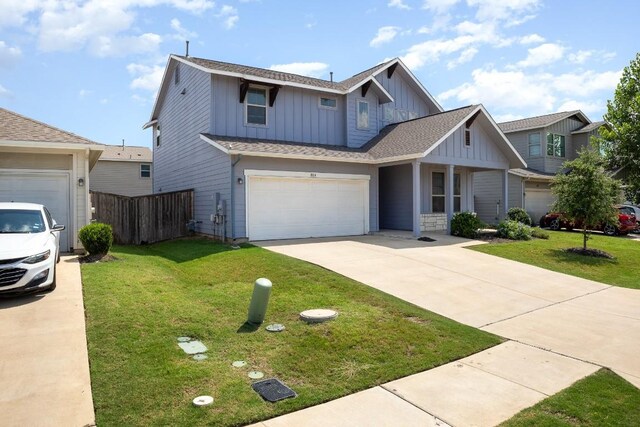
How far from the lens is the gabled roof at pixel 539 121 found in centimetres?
2653

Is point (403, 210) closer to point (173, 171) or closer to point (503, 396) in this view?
point (173, 171)

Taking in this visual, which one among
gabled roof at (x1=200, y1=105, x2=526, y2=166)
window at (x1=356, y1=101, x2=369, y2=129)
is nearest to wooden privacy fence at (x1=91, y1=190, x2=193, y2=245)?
gabled roof at (x1=200, y1=105, x2=526, y2=166)

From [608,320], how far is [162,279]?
847cm

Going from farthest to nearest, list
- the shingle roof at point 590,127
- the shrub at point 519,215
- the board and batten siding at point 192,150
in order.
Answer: the shingle roof at point 590,127, the shrub at point 519,215, the board and batten siding at point 192,150

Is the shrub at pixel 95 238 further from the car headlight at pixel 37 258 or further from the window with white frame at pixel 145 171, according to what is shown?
the window with white frame at pixel 145 171

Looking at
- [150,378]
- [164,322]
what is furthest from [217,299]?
[150,378]

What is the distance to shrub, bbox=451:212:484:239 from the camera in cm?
1620

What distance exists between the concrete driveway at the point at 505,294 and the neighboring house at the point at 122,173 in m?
21.0

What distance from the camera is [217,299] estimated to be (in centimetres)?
752

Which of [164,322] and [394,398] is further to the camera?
[164,322]

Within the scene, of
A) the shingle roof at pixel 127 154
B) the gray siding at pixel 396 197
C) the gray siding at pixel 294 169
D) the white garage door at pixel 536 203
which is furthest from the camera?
the shingle roof at pixel 127 154

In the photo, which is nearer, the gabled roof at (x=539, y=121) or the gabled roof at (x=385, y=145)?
the gabled roof at (x=385, y=145)

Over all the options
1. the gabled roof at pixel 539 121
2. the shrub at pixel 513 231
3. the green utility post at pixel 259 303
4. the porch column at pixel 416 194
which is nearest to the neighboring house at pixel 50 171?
the green utility post at pixel 259 303

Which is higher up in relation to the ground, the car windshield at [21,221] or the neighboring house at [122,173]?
the neighboring house at [122,173]
